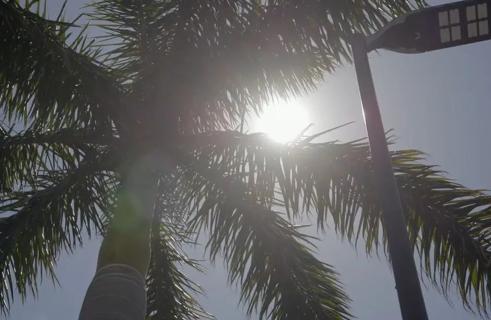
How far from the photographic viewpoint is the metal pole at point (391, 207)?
3344 mm

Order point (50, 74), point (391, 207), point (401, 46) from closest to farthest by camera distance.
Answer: point (391, 207) → point (401, 46) → point (50, 74)

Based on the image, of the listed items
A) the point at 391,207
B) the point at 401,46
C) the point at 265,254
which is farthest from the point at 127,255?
the point at 401,46

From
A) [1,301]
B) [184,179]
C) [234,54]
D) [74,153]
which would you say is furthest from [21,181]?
[234,54]

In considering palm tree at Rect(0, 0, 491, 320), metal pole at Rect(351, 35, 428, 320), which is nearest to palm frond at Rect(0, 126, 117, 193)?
palm tree at Rect(0, 0, 491, 320)

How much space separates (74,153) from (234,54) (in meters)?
2.39

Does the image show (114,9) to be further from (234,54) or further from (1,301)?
(1,301)

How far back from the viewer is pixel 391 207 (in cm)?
371

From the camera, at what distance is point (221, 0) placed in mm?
7367

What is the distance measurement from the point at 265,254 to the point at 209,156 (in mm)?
1456

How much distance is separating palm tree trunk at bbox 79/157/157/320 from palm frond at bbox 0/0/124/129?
100 centimetres

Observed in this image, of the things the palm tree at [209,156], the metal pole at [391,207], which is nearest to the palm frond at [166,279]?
the palm tree at [209,156]

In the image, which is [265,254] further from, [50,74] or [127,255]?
[50,74]

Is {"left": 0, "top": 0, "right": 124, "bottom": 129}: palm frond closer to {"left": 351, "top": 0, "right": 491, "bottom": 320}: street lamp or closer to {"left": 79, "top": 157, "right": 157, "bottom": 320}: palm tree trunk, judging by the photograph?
{"left": 79, "top": 157, "right": 157, "bottom": 320}: palm tree trunk

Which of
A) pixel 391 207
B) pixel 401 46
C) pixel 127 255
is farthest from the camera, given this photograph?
pixel 127 255
